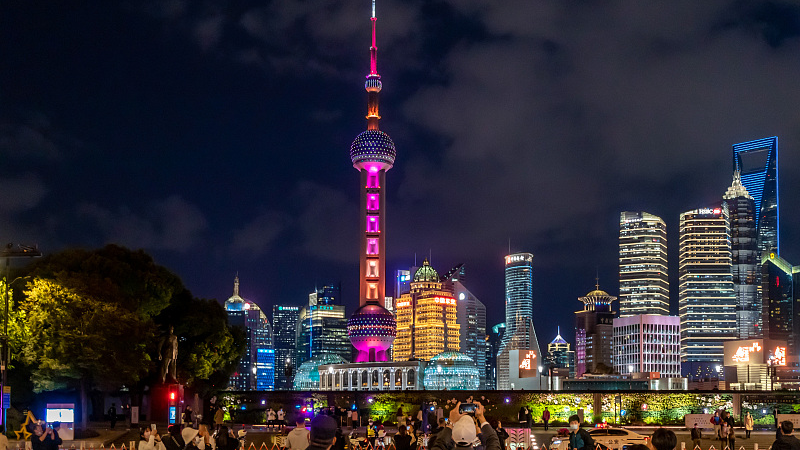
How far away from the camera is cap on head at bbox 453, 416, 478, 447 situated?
37.1 feet

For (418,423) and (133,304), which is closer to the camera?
(418,423)

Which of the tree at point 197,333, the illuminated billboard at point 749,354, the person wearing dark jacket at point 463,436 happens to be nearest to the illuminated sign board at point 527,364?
the illuminated billboard at point 749,354

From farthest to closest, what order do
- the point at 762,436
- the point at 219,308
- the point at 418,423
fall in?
the point at 219,308, the point at 762,436, the point at 418,423

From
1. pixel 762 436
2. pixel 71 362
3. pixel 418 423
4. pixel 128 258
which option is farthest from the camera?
pixel 128 258

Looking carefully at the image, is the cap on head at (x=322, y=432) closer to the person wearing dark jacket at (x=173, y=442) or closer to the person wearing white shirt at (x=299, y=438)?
the person wearing white shirt at (x=299, y=438)

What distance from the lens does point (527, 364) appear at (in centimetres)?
13400

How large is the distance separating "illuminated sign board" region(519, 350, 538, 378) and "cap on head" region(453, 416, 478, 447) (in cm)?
11937

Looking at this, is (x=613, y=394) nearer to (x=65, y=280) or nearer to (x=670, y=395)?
(x=670, y=395)

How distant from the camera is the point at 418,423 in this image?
145 ft

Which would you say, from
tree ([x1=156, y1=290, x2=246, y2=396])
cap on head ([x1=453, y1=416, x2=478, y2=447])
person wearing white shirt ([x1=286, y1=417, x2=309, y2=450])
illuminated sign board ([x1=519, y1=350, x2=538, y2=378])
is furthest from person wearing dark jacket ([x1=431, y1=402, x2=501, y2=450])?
illuminated sign board ([x1=519, y1=350, x2=538, y2=378])

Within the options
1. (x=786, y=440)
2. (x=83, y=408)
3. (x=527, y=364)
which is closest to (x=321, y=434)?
A: (x=786, y=440)

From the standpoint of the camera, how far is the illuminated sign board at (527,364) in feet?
424

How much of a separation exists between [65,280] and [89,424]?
1046 cm

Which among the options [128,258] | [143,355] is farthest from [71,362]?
[128,258]
